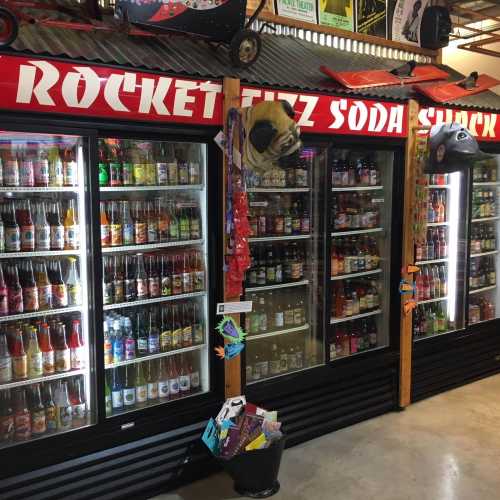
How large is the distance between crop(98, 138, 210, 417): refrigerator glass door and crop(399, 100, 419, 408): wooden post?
1834mm

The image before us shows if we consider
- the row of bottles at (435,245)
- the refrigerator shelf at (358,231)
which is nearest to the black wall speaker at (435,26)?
the row of bottles at (435,245)

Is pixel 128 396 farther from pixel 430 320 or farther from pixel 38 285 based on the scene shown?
pixel 430 320

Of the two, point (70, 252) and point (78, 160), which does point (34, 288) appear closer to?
point (70, 252)

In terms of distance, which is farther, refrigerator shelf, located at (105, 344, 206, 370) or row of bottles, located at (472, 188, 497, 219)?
row of bottles, located at (472, 188, 497, 219)

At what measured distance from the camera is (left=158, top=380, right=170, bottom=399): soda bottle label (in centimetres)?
377

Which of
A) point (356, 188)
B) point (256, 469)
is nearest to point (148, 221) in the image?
point (256, 469)

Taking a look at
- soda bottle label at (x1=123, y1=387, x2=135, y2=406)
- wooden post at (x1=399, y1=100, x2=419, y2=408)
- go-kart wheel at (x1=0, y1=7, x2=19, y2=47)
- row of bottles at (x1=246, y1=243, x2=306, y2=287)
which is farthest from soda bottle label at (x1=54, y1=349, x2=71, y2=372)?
wooden post at (x1=399, y1=100, x2=419, y2=408)

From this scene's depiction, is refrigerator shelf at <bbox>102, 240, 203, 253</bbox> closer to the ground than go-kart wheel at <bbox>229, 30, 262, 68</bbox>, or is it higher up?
closer to the ground

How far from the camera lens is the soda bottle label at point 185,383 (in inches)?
152

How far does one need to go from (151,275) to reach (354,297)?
1906 millimetres

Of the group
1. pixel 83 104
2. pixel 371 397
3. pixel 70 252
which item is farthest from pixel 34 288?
pixel 371 397

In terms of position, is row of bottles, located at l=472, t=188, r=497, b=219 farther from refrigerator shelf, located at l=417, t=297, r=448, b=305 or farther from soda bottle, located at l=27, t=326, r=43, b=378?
soda bottle, located at l=27, t=326, r=43, b=378

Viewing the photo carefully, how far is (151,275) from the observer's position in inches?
148

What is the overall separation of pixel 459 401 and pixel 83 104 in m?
3.96
